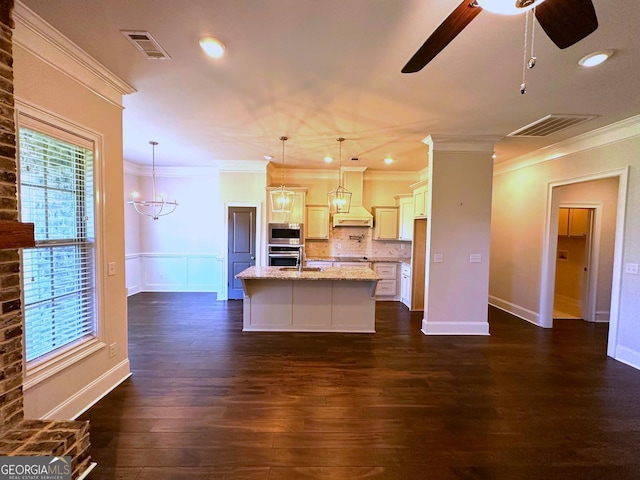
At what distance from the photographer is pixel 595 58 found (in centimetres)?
222

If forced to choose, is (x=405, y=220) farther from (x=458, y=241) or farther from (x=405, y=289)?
(x=458, y=241)

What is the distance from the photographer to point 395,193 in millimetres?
6832

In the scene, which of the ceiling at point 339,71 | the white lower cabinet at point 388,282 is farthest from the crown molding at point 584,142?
the white lower cabinet at point 388,282

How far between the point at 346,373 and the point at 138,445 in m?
1.91

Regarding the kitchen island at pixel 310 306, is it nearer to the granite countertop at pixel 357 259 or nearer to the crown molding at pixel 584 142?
the granite countertop at pixel 357 259

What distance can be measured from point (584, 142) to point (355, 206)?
384 centimetres

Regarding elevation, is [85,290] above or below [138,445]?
above

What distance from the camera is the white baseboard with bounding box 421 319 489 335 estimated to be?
4.30m

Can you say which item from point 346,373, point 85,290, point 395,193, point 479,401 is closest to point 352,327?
point 346,373

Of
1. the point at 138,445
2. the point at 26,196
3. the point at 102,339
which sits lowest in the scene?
the point at 138,445

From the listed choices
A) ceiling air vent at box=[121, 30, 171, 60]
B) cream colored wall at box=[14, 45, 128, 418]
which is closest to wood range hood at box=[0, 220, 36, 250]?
cream colored wall at box=[14, 45, 128, 418]

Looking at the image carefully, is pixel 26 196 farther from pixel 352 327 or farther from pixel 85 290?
pixel 352 327

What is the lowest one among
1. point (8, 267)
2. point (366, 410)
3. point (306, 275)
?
point (366, 410)

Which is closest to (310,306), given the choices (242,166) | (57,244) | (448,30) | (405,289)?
(405,289)
